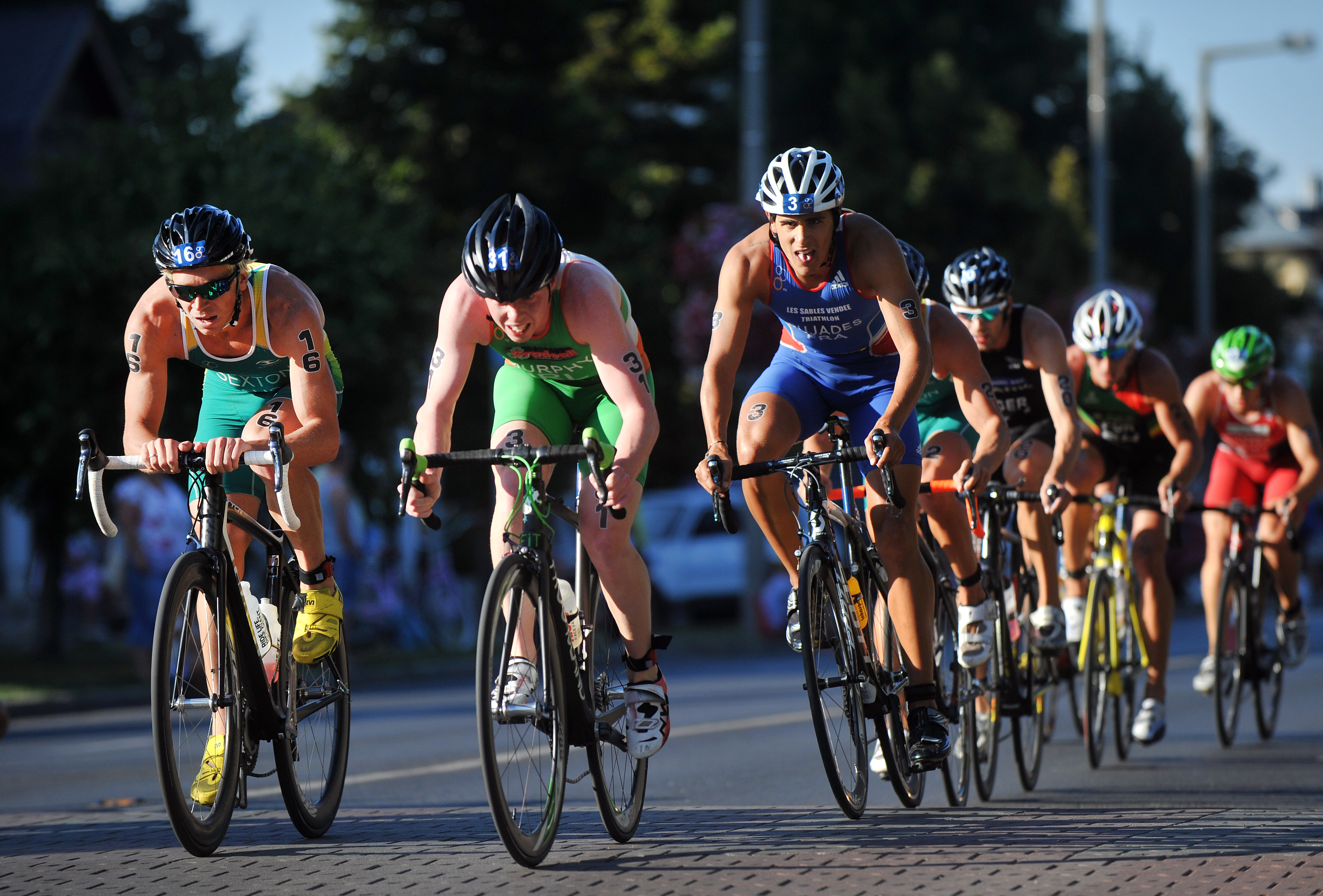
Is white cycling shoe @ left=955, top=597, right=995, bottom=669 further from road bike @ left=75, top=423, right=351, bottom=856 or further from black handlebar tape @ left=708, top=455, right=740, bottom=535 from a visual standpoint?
road bike @ left=75, top=423, right=351, bottom=856

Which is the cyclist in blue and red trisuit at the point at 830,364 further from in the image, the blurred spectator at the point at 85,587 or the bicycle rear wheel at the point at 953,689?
the blurred spectator at the point at 85,587

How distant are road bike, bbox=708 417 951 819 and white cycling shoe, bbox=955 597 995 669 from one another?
0.78m

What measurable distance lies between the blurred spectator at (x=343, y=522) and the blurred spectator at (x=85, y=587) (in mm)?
7885

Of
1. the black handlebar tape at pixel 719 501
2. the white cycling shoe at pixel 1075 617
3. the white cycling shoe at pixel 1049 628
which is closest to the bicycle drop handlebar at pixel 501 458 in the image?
the black handlebar tape at pixel 719 501

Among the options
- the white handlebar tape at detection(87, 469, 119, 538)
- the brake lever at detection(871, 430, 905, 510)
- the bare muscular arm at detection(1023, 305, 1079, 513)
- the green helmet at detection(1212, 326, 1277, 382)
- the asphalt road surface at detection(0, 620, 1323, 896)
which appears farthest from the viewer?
the green helmet at detection(1212, 326, 1277, 382)

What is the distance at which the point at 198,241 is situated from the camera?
230 inches

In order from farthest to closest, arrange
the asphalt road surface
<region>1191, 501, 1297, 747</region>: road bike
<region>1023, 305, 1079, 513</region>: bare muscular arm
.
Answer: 1. <region>1191, 501, 1297, 747</region>: road bike
2. <region>1023, 305, 1079, 513</region>: bare muscular arm
3. the asphalt road surface

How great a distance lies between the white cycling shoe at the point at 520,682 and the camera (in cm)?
538

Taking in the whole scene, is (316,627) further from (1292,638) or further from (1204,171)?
(1204,171)

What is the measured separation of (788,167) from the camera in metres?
6.29

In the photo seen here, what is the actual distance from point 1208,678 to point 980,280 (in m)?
2.65

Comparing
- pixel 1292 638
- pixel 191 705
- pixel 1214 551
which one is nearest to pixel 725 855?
pixel 191 705

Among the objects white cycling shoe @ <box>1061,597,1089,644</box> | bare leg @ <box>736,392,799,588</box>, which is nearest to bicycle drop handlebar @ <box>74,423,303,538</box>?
bare leg @ <box>736,392,799,588</box>

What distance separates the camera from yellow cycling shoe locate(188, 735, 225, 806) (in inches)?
225
